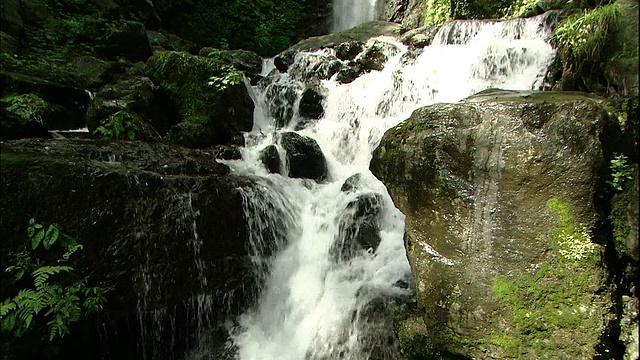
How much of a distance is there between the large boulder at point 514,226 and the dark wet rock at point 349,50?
848cm

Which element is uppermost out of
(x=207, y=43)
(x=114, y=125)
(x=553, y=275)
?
(x=207, y=43)

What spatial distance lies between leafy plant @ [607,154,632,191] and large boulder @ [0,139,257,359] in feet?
13.7

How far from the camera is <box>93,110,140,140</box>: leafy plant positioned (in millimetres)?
5715

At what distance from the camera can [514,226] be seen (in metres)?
3.15

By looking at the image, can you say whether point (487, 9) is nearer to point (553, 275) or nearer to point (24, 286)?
point (553, 275)

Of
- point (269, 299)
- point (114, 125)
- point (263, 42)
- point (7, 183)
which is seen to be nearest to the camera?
point (7, 183)

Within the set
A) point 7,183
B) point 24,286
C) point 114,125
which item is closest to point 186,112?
point 114,125

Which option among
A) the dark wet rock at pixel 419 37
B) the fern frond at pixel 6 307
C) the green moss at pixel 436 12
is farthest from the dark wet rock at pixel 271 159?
the green moss at pixel 436 12

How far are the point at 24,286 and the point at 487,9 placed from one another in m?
12.9

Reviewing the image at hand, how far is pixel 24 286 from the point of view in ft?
11.3

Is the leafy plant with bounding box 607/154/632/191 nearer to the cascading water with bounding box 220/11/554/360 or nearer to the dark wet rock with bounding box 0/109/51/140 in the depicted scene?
the cascading water with bounding box 220/11/554/360

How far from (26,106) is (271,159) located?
12.8 feet

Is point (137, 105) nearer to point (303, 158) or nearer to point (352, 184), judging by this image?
point (303, 158)

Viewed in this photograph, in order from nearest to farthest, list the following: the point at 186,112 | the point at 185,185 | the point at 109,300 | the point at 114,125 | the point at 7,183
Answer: the point at 7,183
the point at 109,300
the point at 185,185
the point at 114,125
the point at 186,112
